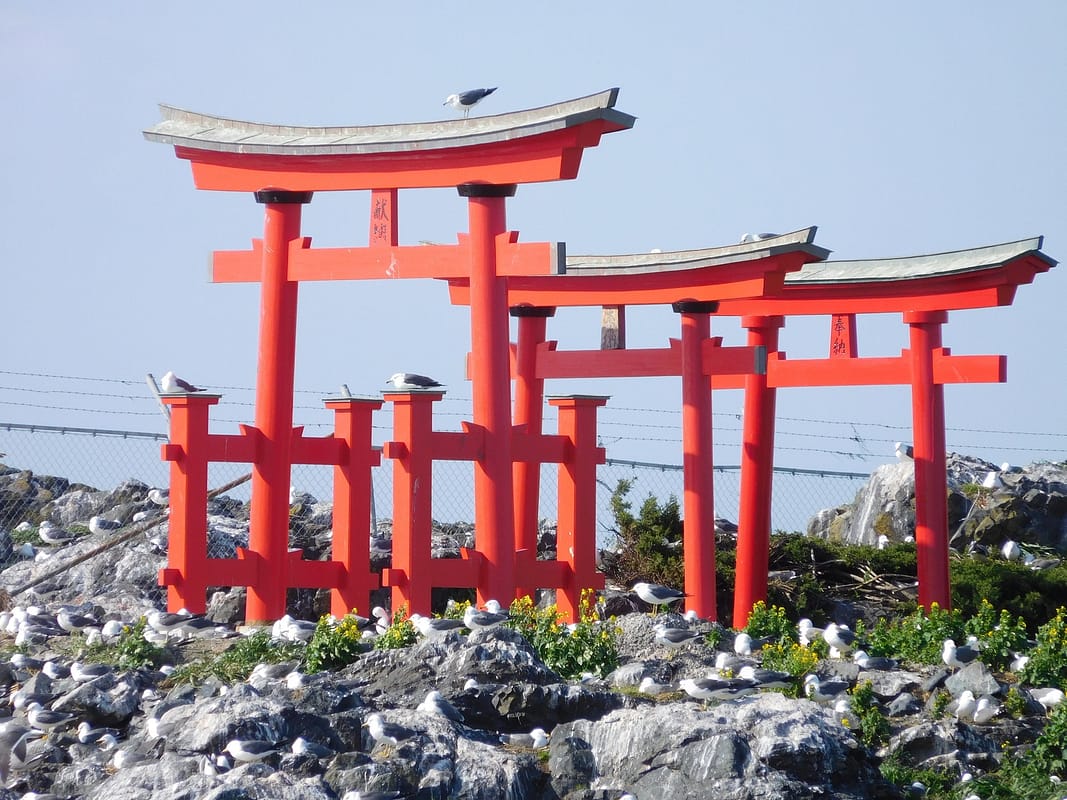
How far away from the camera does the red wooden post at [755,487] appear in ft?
54.2

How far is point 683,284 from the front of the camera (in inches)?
593

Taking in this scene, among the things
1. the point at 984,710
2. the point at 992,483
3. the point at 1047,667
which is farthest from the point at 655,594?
the point at 992,483

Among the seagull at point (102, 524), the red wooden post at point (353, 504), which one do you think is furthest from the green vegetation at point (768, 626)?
the seagull at point (102, 524)

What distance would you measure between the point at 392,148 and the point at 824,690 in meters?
5.70

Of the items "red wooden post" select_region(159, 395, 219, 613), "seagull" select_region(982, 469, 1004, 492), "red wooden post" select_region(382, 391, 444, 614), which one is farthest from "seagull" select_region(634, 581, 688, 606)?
"seagull" select_region(982, 469, 1004, 492)

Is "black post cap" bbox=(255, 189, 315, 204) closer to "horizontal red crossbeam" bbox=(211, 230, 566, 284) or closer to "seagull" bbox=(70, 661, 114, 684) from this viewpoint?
"horizontal red crossbeam" bbox=(211, 230, 566, 284)

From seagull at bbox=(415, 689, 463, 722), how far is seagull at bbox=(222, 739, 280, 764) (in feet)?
3.24

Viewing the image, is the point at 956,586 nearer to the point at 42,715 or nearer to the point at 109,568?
the point at 109,568

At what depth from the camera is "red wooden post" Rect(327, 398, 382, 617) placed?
14.2 meters

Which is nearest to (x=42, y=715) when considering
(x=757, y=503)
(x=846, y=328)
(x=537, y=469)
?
(x=537, y=469)

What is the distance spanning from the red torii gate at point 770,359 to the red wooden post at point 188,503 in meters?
3.01

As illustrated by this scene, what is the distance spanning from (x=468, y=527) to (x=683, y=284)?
488 centimetres

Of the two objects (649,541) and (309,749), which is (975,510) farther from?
(309,749)

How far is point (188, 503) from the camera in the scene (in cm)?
1353
